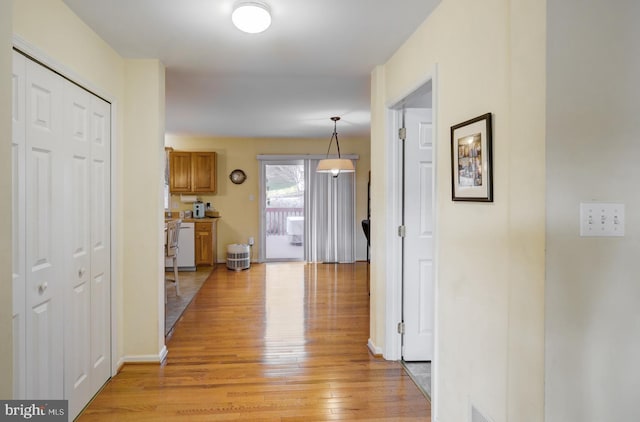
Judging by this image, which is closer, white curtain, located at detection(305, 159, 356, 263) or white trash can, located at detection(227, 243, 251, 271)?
white trash can, located at detection(227, 243, 251, 271)

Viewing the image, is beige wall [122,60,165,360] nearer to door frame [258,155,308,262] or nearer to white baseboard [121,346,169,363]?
white baseboard [121,346,169,363]

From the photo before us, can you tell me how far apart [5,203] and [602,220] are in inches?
76.8

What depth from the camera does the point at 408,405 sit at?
252 centimetres

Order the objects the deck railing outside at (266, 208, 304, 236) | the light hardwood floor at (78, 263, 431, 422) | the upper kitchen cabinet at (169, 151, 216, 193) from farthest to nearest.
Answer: the deck railing outside at (266, 208, 304, 236) → the upper kitchen cabinet at (169, 151, 216, 193) → the light hardwood floor at (78, 263, 431, 422)

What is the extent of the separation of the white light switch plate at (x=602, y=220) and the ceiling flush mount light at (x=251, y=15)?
1.82 m

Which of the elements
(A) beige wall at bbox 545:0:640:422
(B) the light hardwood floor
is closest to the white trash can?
(B) the light hardwood floor

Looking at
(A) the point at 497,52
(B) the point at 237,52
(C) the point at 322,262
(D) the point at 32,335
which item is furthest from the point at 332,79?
(C) the point at 322,262

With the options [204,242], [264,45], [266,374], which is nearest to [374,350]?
[266,374]

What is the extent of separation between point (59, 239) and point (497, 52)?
2376 millimetres

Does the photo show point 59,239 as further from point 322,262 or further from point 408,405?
point 322,262

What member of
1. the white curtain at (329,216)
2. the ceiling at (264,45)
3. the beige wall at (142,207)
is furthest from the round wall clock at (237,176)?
the beige wall at (142,207)

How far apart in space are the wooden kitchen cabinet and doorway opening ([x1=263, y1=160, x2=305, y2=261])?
1.05 metres

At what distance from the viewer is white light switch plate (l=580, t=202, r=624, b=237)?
52.1 inches

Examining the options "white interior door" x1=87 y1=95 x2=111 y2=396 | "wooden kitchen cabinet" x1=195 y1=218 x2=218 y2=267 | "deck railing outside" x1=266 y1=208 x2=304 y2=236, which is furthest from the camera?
"deck railing outside" x1=266 y1=208 x2=304 y2=236
